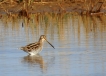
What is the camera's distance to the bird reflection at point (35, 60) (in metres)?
11.7

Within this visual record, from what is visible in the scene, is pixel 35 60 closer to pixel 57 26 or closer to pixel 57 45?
pixel 57 45

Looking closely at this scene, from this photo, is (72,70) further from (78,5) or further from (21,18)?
(78,5)

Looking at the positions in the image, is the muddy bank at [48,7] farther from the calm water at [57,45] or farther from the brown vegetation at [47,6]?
the calm water at [57,45]

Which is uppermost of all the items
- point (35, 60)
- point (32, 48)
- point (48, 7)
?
point (48, 7)

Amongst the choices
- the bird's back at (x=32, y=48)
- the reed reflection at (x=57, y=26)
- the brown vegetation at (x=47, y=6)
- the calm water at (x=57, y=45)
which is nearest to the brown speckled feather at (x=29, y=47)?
the bird's back at (x=32, y=48)

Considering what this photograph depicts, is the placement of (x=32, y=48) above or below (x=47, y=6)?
below

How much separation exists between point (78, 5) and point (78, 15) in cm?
185

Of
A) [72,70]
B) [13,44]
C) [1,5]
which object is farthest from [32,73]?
[1,5]

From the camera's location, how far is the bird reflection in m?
11.7

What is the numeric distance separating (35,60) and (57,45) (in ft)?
6.58

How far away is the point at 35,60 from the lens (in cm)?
1225

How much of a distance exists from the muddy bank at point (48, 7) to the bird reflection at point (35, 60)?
949 cm

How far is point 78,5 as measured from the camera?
2364cm

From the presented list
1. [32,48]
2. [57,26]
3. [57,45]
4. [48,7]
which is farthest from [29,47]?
[48,7]
